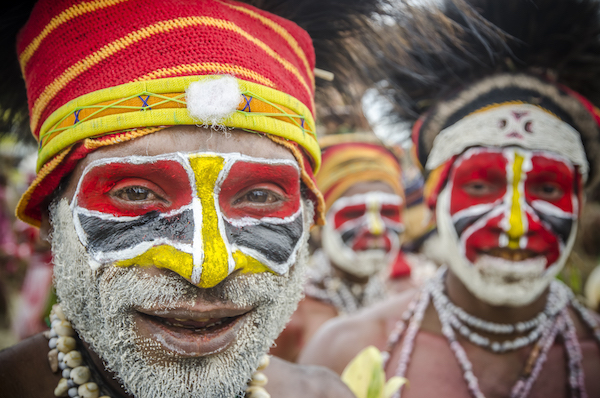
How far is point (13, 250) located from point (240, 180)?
7856 mm

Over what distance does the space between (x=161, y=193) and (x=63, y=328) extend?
0.76m

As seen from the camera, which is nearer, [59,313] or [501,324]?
[59,313]

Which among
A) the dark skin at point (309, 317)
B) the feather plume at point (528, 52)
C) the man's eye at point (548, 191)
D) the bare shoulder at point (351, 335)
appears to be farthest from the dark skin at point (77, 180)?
the dark skin at point (309, 317)

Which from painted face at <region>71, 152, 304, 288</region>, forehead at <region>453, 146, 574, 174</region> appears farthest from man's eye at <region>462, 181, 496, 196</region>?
painted face at <region>71, 152, 304, 288</region>

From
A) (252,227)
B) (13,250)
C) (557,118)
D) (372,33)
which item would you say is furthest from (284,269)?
(13,250)

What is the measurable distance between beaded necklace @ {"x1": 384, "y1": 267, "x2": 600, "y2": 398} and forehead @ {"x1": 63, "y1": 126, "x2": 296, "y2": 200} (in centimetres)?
198

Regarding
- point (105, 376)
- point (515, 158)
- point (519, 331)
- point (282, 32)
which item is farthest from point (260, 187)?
point (519, 331)

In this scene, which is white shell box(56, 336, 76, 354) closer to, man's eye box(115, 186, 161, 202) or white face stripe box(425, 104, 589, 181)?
man's eye box(115, 186, 161, 202)

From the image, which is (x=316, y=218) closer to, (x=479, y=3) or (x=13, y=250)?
(x=479, y=3)

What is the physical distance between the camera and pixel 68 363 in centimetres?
171

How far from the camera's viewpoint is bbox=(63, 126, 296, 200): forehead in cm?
153

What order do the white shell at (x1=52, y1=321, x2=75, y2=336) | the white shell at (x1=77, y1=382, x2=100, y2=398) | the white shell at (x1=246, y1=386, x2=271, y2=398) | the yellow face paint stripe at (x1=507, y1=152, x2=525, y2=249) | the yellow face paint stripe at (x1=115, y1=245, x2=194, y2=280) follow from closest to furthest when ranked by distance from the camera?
1. the yellow face paint stripe at (x1=115, y1=245, x2=194, y2=280)
2. the white shell at (x1=77, y1=382, x2=100, y2=398)
3. the white shell at (x1=52, y1=321, x2=75, y2=336)
4. the white shell at (x1=246, y1=386, x2=271, y2=398)
5. the yellow face paint stripe at (x1=507, y1=152, x2=525, y2=249)

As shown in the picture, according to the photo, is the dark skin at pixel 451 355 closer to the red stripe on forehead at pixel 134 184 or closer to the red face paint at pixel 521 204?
the red face paint at pixel 521 204

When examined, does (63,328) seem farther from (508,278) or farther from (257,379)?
(508,278)
